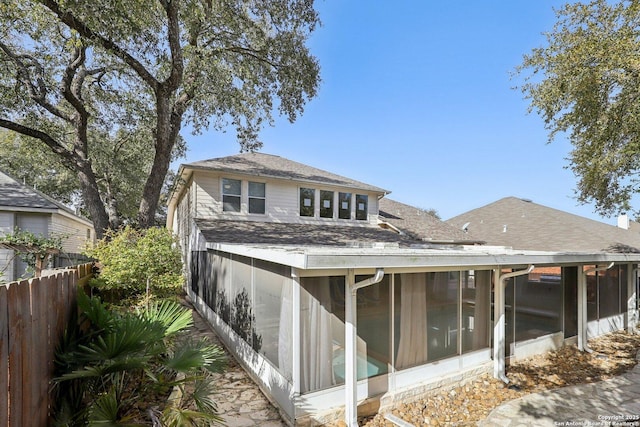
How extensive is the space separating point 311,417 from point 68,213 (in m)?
13.5

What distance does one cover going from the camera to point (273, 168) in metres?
13.9

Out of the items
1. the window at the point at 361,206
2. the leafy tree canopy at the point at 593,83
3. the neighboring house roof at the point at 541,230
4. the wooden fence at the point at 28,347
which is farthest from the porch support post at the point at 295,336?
the neighboring house roof at the point at 541,230

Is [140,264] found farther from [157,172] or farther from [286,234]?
[286,234]

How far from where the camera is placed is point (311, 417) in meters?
4.34

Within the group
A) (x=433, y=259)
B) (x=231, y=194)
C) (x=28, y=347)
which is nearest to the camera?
(x=28, y=347)

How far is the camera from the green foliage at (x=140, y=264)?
648cm

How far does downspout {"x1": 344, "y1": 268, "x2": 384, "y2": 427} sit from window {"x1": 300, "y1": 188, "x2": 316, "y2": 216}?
925 cm

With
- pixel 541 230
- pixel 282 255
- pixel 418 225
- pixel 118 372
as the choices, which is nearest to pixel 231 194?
pixel 282 255

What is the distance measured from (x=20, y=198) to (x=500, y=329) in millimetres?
15522

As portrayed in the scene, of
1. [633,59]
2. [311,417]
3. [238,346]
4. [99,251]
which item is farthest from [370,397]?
[633,59]

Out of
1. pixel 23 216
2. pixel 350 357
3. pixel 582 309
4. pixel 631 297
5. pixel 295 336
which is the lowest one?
pixel 631 297

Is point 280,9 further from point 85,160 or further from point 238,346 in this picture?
point 238,346

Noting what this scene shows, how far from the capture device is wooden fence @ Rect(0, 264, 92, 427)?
6.65ft

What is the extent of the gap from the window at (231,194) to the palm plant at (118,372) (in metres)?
8.35
